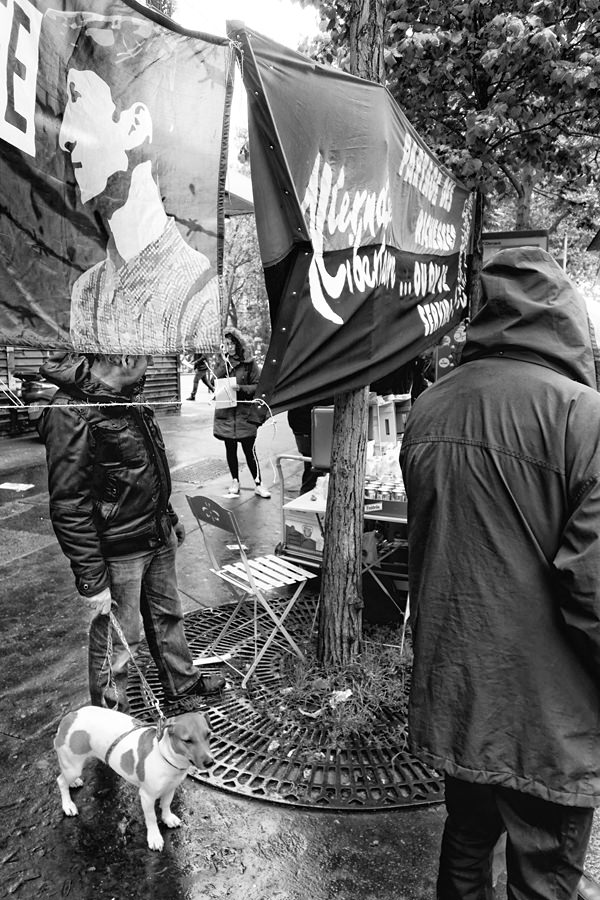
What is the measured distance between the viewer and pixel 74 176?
2.23m

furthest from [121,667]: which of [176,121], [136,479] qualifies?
[176,121]

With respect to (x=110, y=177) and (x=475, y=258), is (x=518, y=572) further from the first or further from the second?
(x=475, y=258)

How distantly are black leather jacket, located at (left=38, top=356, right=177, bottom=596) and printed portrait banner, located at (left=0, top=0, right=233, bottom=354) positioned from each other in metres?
0.51

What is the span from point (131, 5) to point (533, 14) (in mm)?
3576

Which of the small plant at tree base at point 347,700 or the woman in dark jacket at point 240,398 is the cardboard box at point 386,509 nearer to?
the small plant at tree base at point 347,700

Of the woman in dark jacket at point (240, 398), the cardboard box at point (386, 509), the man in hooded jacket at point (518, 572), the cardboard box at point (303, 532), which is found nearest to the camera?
the man in hooded jacket at point (518, 572)

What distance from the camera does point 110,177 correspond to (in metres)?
2.33

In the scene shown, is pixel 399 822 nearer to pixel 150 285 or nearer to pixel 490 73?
pixel 150 285

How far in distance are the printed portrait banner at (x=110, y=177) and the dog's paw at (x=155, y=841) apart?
188 cm

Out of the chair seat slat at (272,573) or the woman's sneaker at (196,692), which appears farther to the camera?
the chair seat slat at (272,573)

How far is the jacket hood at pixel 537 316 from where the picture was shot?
5.85 ft

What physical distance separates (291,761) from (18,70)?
2.95 meters

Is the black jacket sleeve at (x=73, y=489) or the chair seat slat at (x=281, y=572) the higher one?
the black jacket sleeve at (x=73, y=489)

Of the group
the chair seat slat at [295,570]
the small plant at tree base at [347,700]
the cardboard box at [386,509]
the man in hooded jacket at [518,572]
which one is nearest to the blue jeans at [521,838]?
the man in hooded jacket at [518,572]
